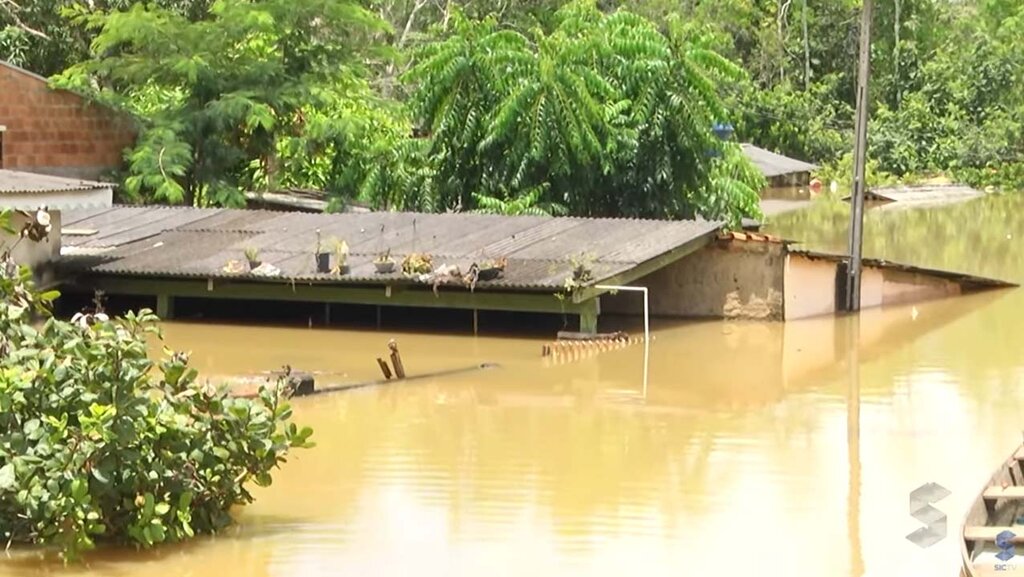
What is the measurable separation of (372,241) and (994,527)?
12.3m

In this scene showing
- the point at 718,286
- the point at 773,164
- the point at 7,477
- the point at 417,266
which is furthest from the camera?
the point at 773,164

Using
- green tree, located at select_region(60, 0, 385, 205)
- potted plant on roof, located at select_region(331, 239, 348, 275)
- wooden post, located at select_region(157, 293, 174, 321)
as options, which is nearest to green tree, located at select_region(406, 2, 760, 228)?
green tree, located at select_region(60, 0, 385, 205)

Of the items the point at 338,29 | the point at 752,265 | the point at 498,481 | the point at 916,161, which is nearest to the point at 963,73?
the point at 916,161

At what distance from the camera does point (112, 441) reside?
9227 millimetres

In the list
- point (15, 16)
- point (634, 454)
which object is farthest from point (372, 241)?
point (15, 16)

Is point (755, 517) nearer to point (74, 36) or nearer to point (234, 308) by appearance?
point (234, 308)

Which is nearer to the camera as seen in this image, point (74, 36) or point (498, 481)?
point (498, 481)

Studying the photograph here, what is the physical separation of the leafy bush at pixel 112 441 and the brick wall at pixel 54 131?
14366 mm

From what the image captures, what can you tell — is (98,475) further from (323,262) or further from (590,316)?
(323,262)

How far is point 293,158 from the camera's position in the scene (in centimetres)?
2631

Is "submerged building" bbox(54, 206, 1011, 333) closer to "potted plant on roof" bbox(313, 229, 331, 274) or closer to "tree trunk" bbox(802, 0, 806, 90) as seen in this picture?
"potted plant on roof" bbox(313, 229, 331, 274)

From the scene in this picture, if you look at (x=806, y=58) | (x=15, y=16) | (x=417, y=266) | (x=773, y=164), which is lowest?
(x=417, y=266)

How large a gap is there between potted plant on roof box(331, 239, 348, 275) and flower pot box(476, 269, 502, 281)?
1633 mm

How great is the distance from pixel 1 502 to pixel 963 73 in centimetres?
4384
